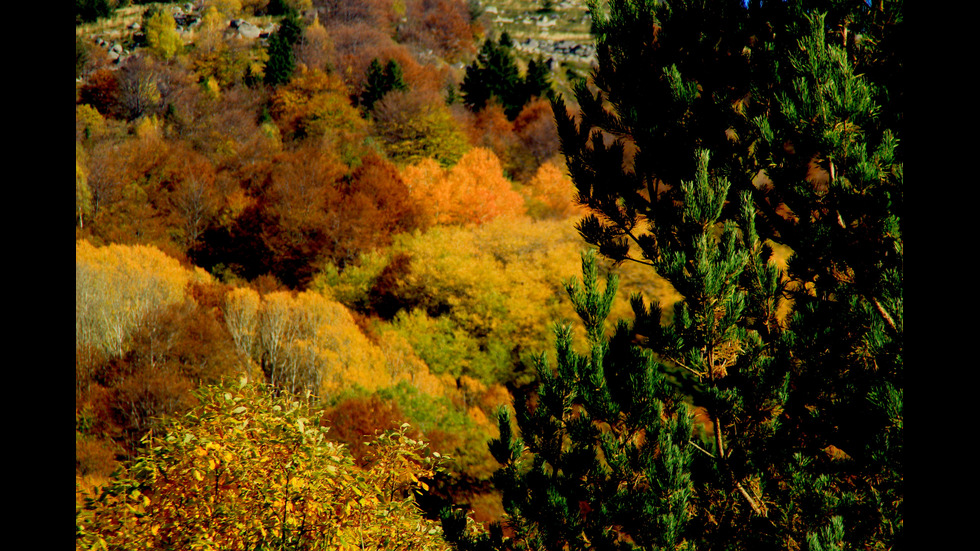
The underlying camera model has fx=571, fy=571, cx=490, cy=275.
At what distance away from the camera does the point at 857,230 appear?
3.58 m

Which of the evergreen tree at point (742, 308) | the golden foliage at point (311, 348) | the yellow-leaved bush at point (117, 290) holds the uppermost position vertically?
the evergreen tree at point (742, 308)

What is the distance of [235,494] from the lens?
5.86 metres

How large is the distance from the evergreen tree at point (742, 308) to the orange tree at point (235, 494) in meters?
1.97

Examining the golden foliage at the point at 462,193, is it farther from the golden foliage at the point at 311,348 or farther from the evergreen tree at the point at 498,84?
the evergreen tree at the point at 498,84

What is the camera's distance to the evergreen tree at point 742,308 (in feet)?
11.4

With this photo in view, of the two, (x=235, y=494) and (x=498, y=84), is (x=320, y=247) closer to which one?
(x=235, y=494)

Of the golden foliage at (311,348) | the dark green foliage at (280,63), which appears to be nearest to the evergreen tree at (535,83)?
the dark green foliage at (280,63)

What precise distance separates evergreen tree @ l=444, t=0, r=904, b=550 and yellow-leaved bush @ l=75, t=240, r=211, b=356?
49.1 feet

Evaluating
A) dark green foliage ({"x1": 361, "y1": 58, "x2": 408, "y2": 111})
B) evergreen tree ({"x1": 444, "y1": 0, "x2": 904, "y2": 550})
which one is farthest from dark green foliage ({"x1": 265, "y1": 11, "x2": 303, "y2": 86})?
evergreen tree ({"x1": 444, "y1": 0, "x2": 904, "y2": 550})

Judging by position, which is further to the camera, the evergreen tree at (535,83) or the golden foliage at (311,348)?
the evergreen tree at (535,83)

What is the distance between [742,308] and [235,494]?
5.20 m

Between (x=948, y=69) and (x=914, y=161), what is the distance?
243mm
